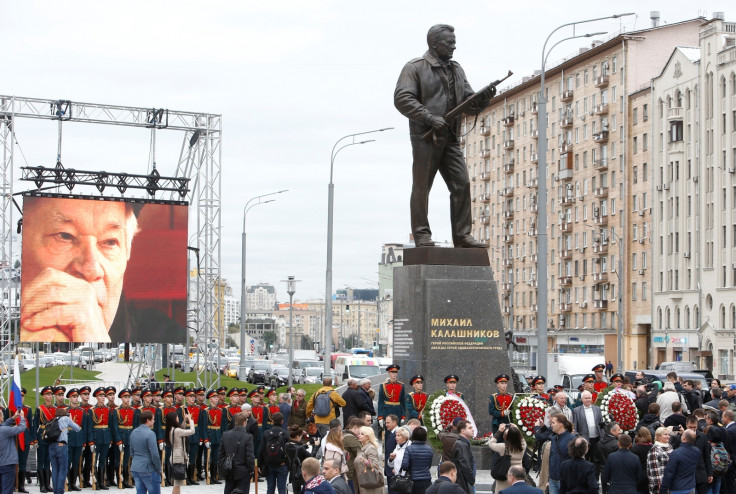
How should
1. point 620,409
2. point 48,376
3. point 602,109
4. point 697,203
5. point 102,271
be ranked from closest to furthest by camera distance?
point 620,409 < point 102,271 < point 48,376 < point 697,203 < point 602,109

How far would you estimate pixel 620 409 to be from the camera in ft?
57.9

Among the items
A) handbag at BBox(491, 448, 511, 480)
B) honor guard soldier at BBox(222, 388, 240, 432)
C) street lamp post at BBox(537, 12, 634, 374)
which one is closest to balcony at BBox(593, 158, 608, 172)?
street lamp post at BBox(537, 12, 634, 374)

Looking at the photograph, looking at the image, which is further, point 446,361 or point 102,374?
point 102,374

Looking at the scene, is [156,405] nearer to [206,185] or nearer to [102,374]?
[206,185]

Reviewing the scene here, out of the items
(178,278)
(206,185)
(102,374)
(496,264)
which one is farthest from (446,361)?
(496,264)

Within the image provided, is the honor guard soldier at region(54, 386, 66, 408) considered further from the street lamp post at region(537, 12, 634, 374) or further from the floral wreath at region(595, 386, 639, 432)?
the street lamp post at region(537, 12, 634, 374)

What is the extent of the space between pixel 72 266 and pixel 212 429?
640 inches

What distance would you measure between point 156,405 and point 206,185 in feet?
73.5

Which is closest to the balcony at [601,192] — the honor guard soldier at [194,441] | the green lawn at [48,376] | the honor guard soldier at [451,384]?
the green lawn at [48,376]

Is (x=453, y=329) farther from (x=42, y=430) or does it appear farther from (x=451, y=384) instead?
(x=42, y=430)

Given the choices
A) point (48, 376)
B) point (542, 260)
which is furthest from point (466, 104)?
point (48, 376)

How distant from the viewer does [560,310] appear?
8900 centimetres

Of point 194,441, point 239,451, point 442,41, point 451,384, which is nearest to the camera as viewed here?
point 239,451

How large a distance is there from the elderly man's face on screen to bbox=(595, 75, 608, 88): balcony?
4886 cm
